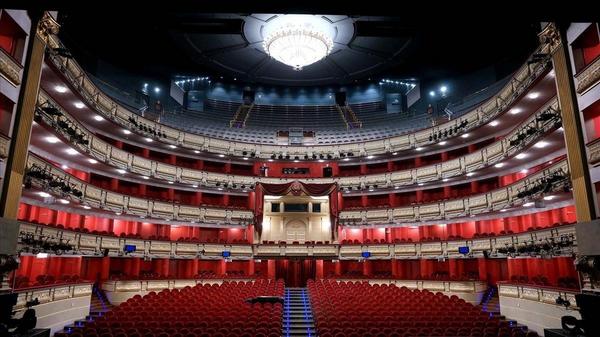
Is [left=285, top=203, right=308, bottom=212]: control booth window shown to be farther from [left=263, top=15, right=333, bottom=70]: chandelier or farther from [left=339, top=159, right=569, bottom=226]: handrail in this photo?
[left=263, top=15, right=333, bottom=70]: chandelier

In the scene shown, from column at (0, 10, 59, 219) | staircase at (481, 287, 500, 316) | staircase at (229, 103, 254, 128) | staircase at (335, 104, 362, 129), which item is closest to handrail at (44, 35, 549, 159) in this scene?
column at (0, 10, 59, 219)

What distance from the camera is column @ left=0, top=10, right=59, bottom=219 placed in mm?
9409

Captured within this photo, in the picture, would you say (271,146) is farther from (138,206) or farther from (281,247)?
(138,206)

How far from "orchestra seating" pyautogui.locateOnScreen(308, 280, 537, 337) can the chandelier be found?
39.3 ft

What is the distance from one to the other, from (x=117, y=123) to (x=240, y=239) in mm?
10489

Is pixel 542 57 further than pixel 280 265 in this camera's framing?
No

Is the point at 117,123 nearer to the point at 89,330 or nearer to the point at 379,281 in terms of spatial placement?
the point at 89,330

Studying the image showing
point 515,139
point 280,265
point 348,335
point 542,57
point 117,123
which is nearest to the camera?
point 348,335

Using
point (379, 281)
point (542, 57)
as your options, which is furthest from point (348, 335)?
point (379, 281)

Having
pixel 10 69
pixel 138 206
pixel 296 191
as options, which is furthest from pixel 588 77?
pixel 138 206

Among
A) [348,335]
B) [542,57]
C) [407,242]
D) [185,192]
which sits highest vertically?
[542,57]

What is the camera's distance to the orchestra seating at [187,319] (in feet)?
24.9

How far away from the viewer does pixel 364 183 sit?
2561 cm

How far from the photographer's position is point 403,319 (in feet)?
30.2
